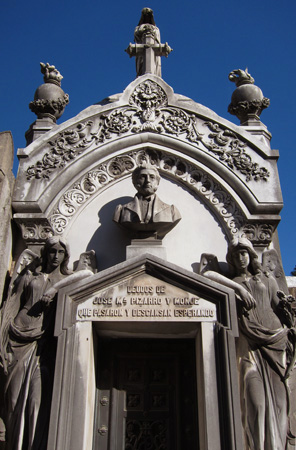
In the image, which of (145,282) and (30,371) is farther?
(145,282)

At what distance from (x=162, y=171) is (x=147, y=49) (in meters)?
3.41

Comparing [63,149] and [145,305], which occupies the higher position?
[63,149]

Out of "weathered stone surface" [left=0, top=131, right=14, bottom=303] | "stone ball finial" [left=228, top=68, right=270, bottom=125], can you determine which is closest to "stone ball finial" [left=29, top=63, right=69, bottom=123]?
Result: "weathered stone surface" [left=0, top=131, right=14, bottom=303]

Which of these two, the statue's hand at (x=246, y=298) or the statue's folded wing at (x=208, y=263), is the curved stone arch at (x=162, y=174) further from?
the statue's hand at (x=246, y=298)

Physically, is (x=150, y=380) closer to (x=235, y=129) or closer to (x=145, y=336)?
(x=145, y=336)

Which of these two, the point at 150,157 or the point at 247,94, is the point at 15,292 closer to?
the point at 150,157

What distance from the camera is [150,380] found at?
7207 mm

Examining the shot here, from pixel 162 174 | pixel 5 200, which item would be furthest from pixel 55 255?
pixel 162 174

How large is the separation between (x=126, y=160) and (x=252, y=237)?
275 centimetres

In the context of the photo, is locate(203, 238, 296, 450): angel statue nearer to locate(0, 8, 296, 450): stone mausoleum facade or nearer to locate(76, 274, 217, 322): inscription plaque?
locate(0, 8, 296, 450): stone mausoleum facade

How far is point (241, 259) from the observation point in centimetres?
733

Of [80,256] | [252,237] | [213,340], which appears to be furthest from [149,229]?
[213,340]

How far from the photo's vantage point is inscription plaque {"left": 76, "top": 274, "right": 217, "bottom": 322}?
6.57 metres

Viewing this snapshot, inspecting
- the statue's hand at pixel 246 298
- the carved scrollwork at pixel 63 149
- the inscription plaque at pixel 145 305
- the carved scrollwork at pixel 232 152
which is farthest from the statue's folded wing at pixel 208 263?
the carved scrollwork at pixel 63 149
